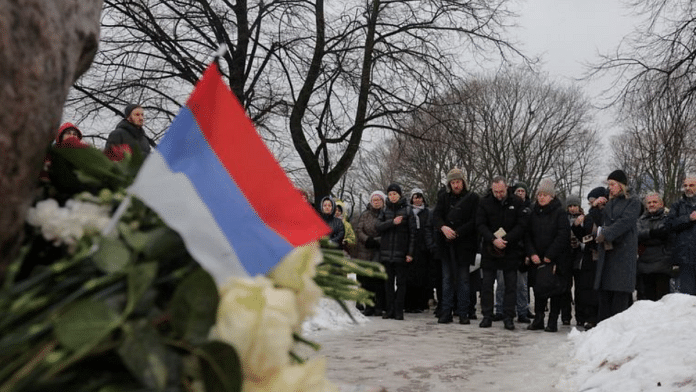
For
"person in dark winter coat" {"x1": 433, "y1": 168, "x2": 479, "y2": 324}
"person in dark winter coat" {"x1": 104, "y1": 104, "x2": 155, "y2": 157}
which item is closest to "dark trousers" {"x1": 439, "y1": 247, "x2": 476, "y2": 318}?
"person in dark winter coat" {"x1": 433, "y1": 168, "x2": 479, "y2": 324}

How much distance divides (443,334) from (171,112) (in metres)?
7.73

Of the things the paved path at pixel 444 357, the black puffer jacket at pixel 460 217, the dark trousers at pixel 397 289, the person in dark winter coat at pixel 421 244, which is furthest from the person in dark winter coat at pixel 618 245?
the person in dark winter coat at pixel 421 244

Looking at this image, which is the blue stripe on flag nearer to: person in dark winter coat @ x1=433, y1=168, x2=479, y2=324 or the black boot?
person in dark winter coat @ x1=433, y1=168, x2=479, y2=324

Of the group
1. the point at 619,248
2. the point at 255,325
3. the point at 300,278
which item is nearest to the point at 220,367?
the point at 255,325

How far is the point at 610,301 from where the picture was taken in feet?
28.6

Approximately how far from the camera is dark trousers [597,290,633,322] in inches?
333

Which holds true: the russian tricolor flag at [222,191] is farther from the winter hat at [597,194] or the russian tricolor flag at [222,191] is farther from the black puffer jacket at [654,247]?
the winter hat at [597,194]

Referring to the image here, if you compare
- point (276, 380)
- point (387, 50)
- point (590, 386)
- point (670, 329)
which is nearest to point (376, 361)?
point (590, 386)

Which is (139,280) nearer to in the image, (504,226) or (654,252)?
(504,226)

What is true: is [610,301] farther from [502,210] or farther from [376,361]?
[376,361]

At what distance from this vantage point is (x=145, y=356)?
114 centimetres

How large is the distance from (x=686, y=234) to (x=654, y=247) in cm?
53

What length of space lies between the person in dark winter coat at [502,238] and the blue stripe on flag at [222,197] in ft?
25.4

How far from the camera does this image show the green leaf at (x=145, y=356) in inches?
44.3
